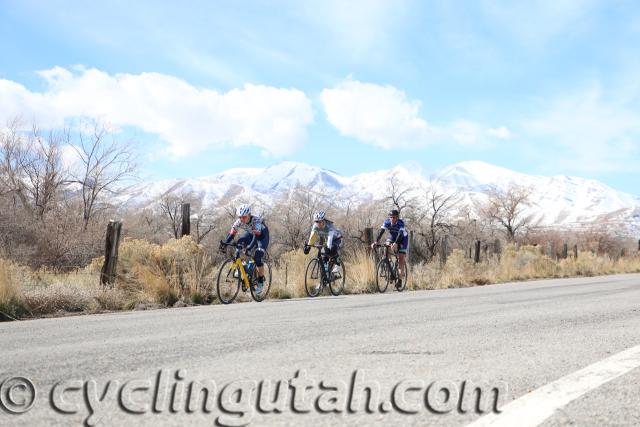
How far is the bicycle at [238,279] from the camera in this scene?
39.4 ft

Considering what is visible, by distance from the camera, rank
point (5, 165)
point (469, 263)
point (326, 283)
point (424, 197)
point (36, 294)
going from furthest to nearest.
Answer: point (424, 197) < point (5, 165) < point (469, 263) < point (326, 283) < point (36, 294)

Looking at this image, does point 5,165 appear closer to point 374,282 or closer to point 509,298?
point 374,282

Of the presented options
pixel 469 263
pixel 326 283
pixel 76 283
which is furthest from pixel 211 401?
pixel 469 263

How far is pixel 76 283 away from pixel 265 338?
22.6 ft

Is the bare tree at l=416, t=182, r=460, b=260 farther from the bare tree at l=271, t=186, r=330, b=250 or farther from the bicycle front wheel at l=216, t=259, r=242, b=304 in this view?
the bicycle front wheel at l=216, t=259, r=242, b=304

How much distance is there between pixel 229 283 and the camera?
12430mm

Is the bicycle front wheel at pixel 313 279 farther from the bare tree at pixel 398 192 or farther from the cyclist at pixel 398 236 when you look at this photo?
the bare tree at pixel 398 192

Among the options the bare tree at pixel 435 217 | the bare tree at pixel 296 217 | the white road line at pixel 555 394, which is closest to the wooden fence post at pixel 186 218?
the white road line at pixel 555 394

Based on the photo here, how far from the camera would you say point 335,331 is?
6.34m

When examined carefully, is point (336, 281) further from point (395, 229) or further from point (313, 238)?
point (395, 229)

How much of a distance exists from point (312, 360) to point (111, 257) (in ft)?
27.3

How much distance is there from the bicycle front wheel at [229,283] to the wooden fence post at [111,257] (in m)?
2.16

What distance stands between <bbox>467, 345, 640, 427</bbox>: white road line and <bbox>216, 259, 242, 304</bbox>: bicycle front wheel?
27.5 ft

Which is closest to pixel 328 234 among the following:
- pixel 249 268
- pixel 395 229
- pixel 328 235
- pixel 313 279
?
pixel 328 235
